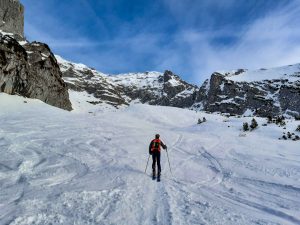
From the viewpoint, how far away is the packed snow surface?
902cm

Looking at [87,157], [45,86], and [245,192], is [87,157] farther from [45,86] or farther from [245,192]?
[45,86]

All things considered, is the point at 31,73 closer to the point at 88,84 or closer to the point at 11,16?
the point at 11,16

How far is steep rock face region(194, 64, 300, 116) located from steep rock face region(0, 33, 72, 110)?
65391 mm

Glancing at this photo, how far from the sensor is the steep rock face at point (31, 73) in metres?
45.8

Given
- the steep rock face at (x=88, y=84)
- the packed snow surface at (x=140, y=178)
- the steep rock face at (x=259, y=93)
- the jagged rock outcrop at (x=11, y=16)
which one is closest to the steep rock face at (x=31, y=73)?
the packed snow surface at (x=140, y=178)

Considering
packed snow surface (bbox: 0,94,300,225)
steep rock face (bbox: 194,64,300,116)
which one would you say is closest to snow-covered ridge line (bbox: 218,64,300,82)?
steep rock face (bbox: 194,64,300,116)

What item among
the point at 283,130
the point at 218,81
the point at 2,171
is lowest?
the point at 2,171

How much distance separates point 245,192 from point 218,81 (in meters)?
132

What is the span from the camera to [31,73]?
5325cm

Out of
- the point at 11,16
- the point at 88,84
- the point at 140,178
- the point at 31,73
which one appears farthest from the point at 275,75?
the point at 140,178

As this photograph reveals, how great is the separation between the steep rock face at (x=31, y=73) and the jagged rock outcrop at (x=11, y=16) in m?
35.8

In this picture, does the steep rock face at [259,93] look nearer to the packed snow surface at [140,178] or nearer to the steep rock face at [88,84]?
the steep rock face at [88,84]

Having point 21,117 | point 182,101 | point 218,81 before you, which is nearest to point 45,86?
point 21,117

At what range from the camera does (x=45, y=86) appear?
188ft
